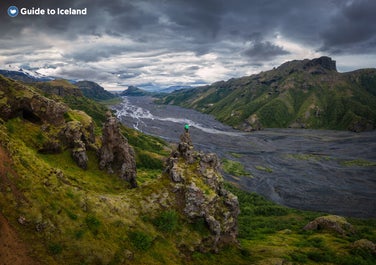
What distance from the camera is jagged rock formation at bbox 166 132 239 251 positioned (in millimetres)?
48094

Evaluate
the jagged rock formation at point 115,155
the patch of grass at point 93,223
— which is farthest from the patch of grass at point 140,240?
the jagged rock formation at point 115,155

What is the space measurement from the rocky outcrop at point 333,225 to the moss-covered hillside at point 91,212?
1998 centimetres

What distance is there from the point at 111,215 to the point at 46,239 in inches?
401

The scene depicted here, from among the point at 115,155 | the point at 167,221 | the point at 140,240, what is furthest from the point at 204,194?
the point at 115,155

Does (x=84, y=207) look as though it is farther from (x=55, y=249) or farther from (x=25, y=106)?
(x=25, y=106)

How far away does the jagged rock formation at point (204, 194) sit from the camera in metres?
48.1

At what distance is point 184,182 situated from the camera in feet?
168

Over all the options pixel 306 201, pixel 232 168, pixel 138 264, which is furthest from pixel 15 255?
pixel 232 168

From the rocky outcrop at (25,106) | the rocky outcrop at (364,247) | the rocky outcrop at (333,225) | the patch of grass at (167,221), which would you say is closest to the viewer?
the patch of grass at (167,221)

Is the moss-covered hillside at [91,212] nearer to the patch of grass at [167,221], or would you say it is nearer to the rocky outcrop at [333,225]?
the patch of grass at [167,221]

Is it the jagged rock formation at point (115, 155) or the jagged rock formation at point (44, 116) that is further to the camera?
the jagged rock formation at point (115, 155)

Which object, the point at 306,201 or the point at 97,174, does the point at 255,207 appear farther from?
the point at 97,174

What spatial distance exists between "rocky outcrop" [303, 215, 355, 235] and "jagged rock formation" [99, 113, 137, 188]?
69202 millimetres

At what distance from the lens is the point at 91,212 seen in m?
39.5
